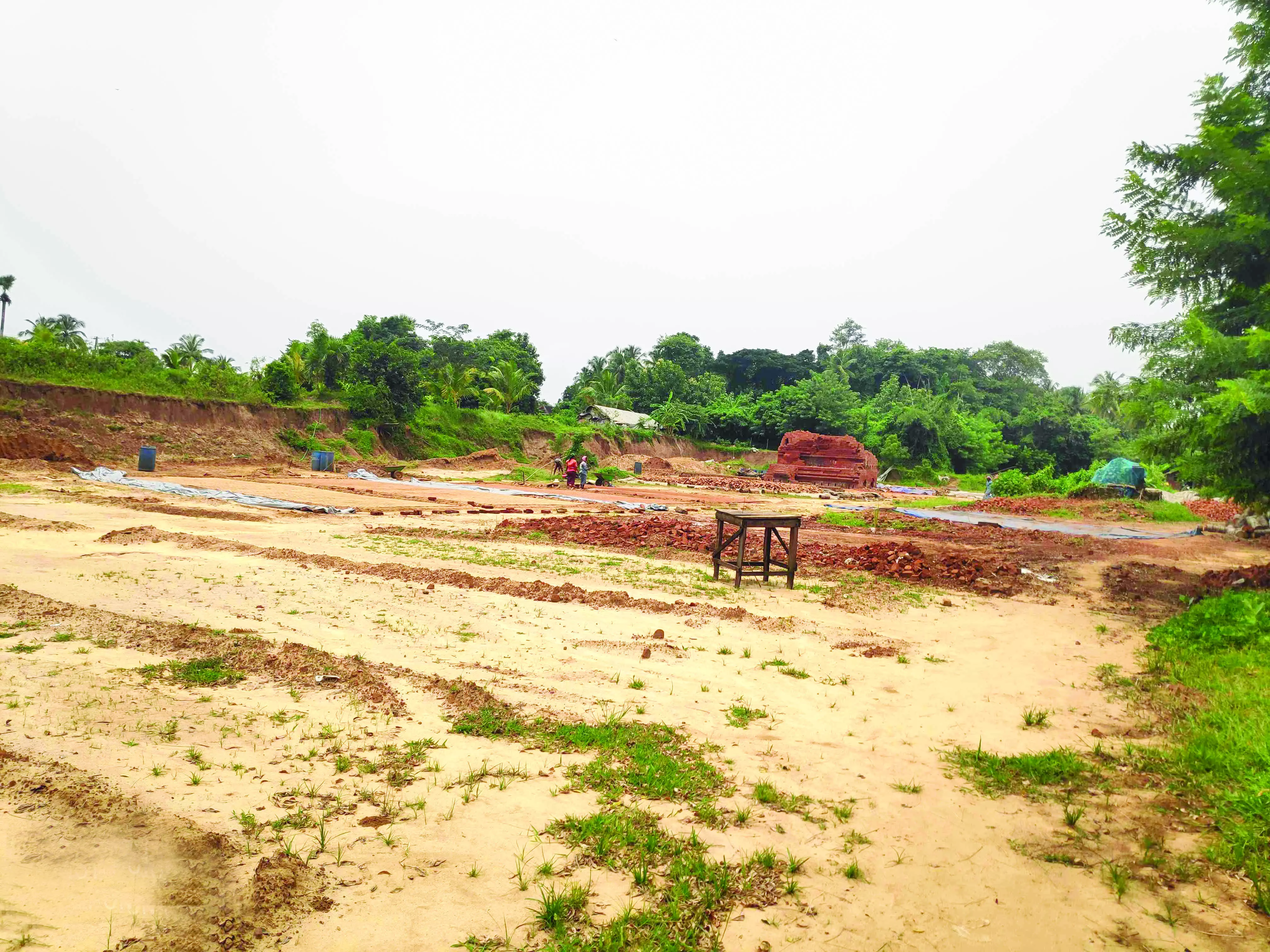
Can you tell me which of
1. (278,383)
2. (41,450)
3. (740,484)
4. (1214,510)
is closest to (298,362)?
(278,383)

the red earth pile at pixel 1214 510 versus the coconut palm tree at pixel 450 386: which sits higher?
the coconut palm tree at pixel 450 386

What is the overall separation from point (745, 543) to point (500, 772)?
683 cm

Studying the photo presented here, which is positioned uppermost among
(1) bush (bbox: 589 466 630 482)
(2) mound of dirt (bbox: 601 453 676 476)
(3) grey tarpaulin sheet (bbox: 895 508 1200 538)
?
(2) mound of dirt (bbox: 601 453 676 476)

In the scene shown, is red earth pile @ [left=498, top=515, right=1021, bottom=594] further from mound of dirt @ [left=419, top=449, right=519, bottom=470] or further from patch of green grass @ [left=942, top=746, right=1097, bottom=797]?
mound of dirt @ [left=419, top=449, right=519, bottom=470]

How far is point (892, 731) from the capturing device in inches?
196

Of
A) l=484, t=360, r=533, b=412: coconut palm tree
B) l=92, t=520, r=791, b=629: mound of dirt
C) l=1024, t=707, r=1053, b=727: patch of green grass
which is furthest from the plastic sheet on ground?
l=1024, t=707, r=1053, b=727: patch of green grass

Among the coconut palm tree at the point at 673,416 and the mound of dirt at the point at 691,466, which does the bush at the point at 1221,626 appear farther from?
the coconut palm tree at the point at 673,416

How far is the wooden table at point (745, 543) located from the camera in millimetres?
9891

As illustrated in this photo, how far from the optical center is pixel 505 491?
26.8 meters

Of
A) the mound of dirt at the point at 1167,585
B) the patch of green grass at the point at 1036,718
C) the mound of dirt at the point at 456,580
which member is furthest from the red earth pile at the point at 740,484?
the patch of green grass at the point at 1036,718

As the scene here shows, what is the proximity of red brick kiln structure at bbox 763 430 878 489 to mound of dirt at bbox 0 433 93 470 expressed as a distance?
34.5 metres

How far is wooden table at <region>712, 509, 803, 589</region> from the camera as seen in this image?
32.4 feet

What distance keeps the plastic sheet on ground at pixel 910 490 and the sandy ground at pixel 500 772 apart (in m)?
33.4

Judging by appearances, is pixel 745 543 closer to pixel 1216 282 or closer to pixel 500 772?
pixel 500 772
